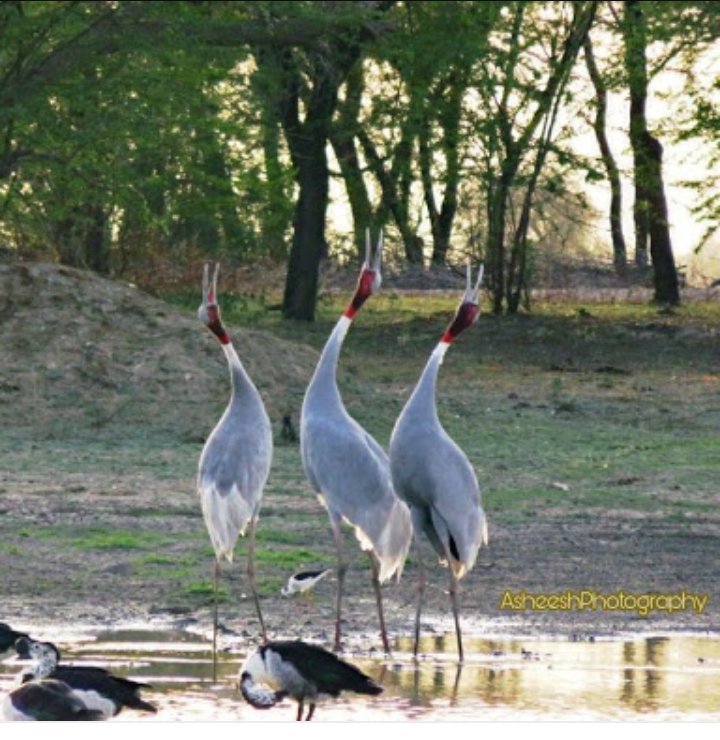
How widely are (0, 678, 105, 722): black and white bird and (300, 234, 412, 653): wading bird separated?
2847 mm

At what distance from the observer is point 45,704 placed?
27.2ft

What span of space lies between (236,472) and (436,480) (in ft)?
3.46

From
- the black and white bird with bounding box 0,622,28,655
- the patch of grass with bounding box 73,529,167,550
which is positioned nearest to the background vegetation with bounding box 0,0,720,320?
the patch of grass with bounding box 73,529,167,550

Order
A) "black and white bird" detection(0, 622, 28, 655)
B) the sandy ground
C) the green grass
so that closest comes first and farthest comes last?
"black and white bird" detection(0, 622, 28, 655) → the sandy ground → the green grass

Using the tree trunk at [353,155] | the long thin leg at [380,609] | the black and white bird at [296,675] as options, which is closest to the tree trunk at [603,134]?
the tree trunk at [353,155]

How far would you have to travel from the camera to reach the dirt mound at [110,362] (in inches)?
781

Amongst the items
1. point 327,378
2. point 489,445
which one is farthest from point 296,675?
point 489,445

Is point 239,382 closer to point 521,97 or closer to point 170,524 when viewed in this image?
point 170,524

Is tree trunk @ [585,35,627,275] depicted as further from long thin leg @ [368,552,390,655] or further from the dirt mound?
long thin leg @ [368,552,390,655]

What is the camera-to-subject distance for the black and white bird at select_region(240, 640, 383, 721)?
883 cm

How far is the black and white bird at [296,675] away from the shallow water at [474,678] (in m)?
0.37

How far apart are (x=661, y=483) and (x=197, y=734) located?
8.73m

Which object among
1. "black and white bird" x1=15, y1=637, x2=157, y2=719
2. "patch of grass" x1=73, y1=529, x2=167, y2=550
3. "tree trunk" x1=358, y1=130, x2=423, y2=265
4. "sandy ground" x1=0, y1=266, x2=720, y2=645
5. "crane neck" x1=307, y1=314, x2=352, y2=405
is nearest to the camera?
"black and white bird" x1=15, y1=637, x2=157, y2=719

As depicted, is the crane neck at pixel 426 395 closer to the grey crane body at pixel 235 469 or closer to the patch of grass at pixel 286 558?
the grey crane body at pixel 235 469
